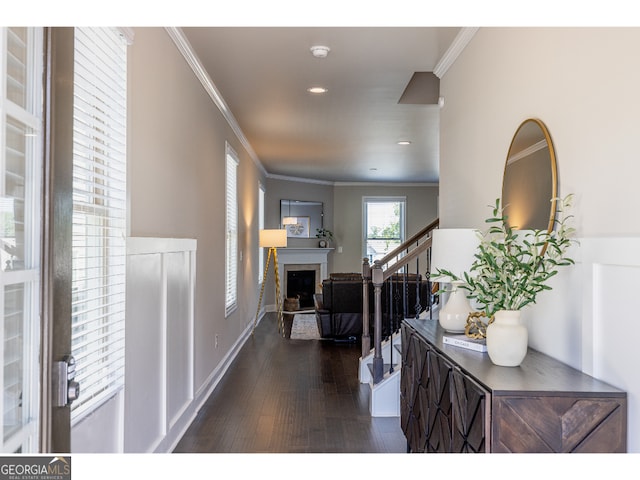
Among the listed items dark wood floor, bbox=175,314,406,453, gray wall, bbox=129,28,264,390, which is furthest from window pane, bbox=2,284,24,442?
→ dark wood floor, bbox=175,314,406,453

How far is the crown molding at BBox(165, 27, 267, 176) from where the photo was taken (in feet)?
10.00

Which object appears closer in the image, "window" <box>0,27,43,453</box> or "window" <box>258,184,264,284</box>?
"window" <box>0,27,43,453</box>

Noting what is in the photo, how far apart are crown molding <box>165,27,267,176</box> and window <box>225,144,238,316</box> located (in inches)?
12.1

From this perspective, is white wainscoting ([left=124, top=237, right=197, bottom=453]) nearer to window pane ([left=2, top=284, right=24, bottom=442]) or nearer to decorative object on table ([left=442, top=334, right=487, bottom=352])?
window pane ([left=2, top=284, right=24, bottom=442])

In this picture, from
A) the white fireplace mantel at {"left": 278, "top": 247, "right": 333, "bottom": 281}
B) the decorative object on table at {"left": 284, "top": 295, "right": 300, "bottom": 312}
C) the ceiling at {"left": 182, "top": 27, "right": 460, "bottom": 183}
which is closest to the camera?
the ceiling at {"left": 182, "top": 27, "right": 460, "bottom": 183}

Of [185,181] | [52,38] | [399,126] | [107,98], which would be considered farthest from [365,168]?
[52,38]

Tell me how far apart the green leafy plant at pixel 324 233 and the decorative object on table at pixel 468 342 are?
831 cm

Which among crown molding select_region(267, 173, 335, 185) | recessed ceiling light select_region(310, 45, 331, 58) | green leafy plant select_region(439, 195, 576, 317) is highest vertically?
recessed ceiling light select_region(310, 45, 331, 58)

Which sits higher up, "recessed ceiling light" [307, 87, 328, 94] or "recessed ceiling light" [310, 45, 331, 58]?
"recessed ceiling light" [307, 87, 328, 94]

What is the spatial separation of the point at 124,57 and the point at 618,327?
7.22 feet

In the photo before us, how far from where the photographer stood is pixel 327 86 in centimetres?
421

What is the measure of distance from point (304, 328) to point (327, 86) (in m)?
4.38

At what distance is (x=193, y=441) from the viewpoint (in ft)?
10.4

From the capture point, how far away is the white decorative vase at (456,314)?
2.44 metres
